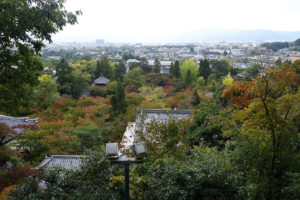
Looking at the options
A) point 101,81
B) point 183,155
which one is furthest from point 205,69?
point 183,155

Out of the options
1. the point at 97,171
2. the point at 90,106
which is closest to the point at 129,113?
the point at 90,106

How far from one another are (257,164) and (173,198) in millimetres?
1464

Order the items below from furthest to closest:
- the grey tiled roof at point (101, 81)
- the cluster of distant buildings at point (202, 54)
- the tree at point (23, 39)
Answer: the cluster of distant buildings at point (202, 54) < the grey tiled roof at point (101, 81) < the tree at point (23, 39)

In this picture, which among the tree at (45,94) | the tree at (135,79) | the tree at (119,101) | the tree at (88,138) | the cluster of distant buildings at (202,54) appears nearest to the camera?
the tree at (88,138)

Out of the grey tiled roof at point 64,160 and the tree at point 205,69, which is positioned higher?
the tree at point 205,69

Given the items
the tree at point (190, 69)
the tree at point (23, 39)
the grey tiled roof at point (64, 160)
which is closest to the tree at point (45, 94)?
the grey tiled roof at point (64, 160)

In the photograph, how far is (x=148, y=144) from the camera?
16.8ft

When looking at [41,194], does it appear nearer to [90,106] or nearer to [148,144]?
[148,144]

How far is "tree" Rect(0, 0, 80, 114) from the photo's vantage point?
10.9 ft

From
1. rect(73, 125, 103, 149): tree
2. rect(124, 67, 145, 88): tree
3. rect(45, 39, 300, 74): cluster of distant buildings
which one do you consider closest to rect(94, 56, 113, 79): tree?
rect(124, 67, 145, 88): tree

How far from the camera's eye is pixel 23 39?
3635mm

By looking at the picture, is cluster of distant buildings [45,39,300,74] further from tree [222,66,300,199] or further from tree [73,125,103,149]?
tree [73,125,103,149]

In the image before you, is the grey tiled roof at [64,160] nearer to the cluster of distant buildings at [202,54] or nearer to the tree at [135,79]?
the cluster of distant buildings at [202,54]

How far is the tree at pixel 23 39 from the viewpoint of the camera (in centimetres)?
332
